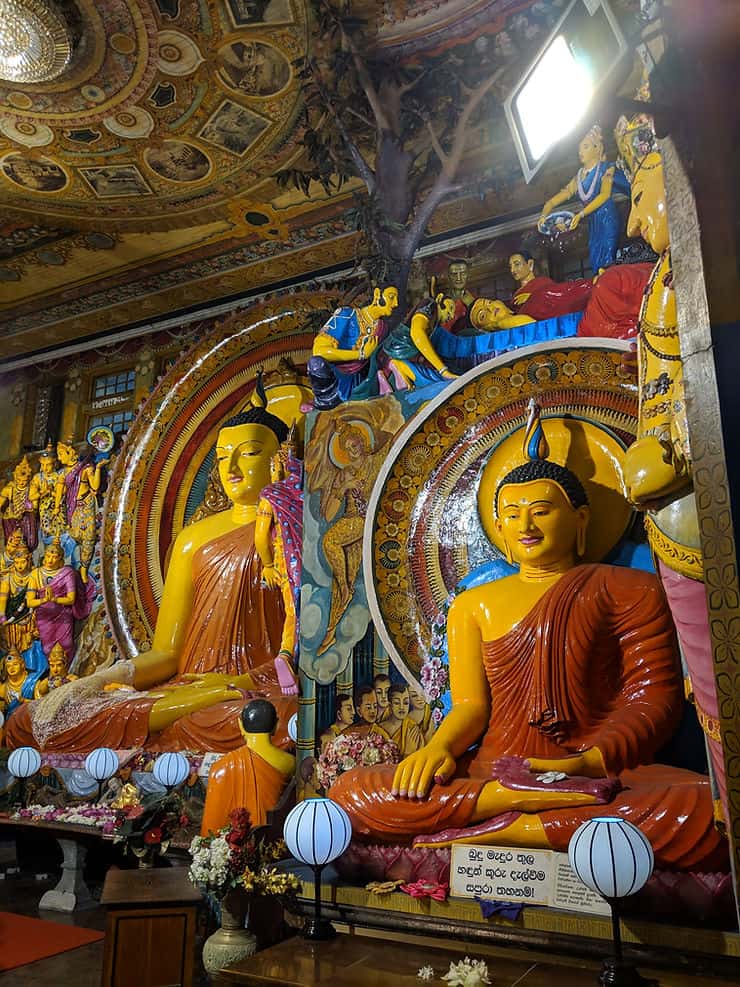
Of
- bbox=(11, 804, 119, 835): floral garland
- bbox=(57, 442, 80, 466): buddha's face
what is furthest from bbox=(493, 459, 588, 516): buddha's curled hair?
bbox=(57, 442, 80, 466): buddha's face

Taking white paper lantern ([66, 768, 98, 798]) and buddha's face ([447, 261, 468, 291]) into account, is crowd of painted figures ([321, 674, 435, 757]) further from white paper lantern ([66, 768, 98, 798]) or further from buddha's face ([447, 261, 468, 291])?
buddha's face ([447, 261, 468, 291])

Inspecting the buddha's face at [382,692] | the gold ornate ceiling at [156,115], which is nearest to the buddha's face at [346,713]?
the buddha's face at [382,692]

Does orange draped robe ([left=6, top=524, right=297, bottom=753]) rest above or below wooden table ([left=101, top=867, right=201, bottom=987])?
above

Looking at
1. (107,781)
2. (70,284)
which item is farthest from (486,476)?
(70,284)

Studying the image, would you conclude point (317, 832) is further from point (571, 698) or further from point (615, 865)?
point (571, 698)

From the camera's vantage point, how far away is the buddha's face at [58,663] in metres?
8.22

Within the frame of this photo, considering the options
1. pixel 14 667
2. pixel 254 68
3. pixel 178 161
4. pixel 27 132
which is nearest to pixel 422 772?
pixel 254 68

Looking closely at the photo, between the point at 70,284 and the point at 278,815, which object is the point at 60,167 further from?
the point at 278,815

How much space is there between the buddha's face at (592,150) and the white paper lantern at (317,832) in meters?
4.41

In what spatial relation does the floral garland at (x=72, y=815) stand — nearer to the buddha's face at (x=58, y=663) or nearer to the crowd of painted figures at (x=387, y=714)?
the crowd of painted figures at (x=387, y=714)

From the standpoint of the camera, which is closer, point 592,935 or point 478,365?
point 592,935

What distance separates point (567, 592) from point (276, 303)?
17.3 ft

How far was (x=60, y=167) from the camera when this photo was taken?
744 centimetres

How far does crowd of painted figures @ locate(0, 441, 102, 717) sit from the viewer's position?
8359 millimetres
